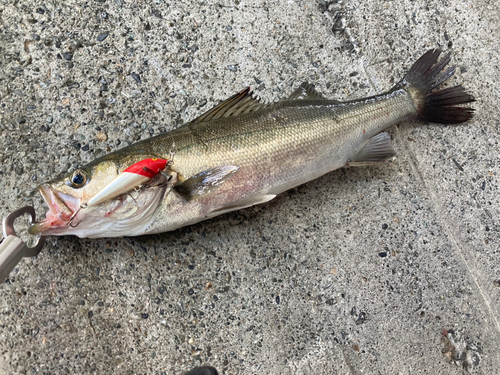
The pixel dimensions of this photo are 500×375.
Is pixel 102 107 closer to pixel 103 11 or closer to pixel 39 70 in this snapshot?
pixel 39 70

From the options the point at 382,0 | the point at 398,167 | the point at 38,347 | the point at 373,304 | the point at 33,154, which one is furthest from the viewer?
the point at 382,0

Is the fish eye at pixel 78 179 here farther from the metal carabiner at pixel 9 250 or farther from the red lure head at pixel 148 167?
the metal carabiner at pixel 9 250

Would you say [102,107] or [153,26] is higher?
[153,26]

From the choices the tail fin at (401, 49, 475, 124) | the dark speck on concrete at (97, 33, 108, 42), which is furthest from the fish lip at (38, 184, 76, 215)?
the tail fin at (401, 49, 475, 124)

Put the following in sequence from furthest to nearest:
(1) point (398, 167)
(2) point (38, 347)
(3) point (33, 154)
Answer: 1. (1) point (398, 167)
2. (3) point (33, 154)
3. (2) point (38, 347)

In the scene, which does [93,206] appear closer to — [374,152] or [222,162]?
[222,162]

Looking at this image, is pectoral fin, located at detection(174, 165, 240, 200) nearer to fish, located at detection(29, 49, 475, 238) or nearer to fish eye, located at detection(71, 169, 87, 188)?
fish, located at detection(29, 49, 475, 238)

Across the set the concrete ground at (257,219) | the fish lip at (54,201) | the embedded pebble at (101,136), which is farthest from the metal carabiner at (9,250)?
the embedded pebble at (101,136)

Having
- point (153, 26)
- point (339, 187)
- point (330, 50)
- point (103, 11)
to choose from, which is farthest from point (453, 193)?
point (103, 11)
